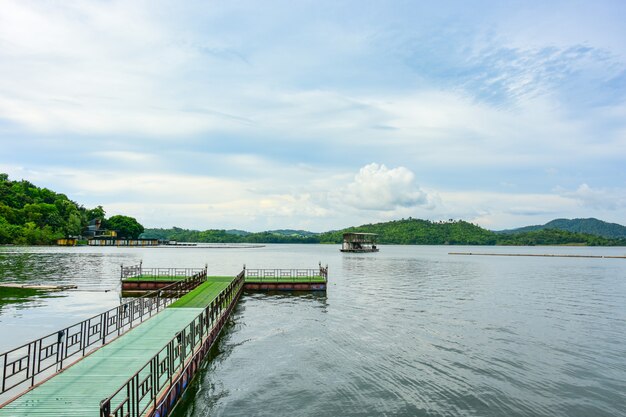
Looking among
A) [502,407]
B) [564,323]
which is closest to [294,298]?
[564,323]

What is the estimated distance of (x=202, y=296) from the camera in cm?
3825

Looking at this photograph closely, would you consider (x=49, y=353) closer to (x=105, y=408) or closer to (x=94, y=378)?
(x=94, y=378)

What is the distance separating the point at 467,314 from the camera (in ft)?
131

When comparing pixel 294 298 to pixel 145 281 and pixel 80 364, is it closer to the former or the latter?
pixel 145 281

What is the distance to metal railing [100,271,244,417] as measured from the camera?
12039 mm

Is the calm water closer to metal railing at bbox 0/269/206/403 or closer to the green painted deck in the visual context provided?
the green painted deck

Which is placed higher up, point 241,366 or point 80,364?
point 80,364

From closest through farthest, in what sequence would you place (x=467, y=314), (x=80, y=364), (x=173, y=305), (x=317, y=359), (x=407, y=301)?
(x=80, y=364)
(x=317, y=359)
(x=173, y=305)
(x=467, y=314)
(x=407, y=301)

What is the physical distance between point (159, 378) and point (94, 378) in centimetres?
300

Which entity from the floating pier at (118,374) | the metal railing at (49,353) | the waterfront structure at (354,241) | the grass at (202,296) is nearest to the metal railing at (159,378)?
the floating pier at (118,374)

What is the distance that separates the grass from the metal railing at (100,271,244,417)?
591cm

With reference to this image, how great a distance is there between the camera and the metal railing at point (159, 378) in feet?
39.5

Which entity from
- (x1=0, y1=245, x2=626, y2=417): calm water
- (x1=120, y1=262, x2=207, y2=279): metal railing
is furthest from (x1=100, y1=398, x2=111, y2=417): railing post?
(x1=120, y1=262, x2=207, y2=279): metal railing

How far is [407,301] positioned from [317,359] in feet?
84.0
